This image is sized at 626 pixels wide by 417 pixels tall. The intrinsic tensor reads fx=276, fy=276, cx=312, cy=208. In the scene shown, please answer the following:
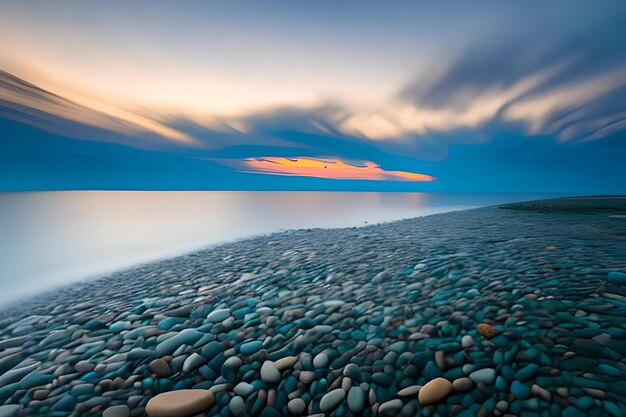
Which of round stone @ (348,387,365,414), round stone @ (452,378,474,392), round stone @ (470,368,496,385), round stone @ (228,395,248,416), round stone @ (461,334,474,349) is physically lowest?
round stone @ (228,395,248,416)

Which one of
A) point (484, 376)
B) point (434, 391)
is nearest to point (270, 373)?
point (434, 391)

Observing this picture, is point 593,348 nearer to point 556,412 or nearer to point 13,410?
point 556,412

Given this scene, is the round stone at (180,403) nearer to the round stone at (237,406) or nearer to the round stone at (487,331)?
the round stone at (237,406)

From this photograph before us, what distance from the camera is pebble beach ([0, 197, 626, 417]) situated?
1.96m

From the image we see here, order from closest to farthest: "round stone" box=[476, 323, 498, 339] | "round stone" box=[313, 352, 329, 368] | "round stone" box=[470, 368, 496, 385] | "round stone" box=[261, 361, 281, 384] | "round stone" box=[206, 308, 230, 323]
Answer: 1. "round stone" box=[470, 368, 496, 385]
2. "round stone" box=[261, 361, 281, 384]
3. "round stone" box=[313, 352, 329, 368]
4. "round stone" box=[476, 323, 498, 339]
5. "round stone" box=[206, 308, 230, 323]

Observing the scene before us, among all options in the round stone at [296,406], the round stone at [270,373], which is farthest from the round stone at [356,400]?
the round stone at [270,373]

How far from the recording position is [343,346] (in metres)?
2.65

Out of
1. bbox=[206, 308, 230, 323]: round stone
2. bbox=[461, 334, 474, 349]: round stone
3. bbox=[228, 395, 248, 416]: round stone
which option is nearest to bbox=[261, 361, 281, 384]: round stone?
bbox=[228, 395, 248, 416]: round stone

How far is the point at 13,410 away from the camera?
6.93 ft

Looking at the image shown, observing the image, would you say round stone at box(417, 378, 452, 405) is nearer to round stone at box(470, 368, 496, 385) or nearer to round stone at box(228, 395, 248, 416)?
round stone at box(470, 368, 496, 385)

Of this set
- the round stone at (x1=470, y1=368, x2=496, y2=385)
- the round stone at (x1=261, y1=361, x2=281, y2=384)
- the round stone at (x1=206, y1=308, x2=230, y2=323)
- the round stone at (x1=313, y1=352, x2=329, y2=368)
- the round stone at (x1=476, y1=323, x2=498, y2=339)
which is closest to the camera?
the round stone at (x1=470, y1=368, x2=496, y2=385)

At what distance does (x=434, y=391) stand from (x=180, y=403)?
6.00ft

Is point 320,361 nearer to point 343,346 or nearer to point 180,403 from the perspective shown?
point 343,346

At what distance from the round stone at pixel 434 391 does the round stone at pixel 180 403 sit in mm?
1534
